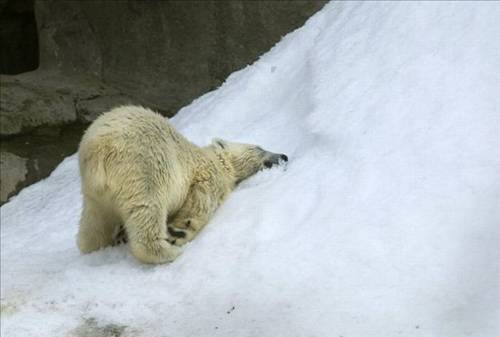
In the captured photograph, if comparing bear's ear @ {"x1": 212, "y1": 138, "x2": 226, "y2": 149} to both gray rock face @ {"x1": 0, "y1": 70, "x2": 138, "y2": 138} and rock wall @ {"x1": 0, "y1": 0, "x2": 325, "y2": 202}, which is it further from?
gray rock face @ {"x1": 0, "y1": 70, "x2": 138, "y2": 138}

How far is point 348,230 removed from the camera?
480 cm

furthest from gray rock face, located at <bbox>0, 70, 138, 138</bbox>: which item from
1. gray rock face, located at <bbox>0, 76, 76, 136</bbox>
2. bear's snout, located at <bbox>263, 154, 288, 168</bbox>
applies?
bear's snout, located at <bbox>263, 154, 288, 168</bbox>

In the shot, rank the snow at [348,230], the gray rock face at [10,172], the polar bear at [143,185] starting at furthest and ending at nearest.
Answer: the gray rock face at [10,172] → the polar bear at [143,185] → the snow at [348,230]

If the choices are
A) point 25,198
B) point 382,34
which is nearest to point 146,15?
point 25,198

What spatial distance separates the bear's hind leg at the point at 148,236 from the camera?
511 centimetres

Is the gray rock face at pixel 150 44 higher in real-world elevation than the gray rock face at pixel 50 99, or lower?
higher

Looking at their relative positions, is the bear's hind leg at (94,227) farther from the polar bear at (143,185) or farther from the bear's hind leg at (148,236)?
the bear's hind leg at (148,236)

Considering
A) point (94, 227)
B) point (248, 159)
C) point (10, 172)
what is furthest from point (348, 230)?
point (10, 172)

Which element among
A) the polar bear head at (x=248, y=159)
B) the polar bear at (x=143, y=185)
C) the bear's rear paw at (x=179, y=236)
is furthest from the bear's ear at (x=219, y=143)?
the bear's rear paw at (x=179, y=236)

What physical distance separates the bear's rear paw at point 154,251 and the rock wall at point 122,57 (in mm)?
3826

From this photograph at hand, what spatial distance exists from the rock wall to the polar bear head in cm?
290

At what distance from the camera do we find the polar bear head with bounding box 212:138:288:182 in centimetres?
612

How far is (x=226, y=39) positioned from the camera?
30.2 feet

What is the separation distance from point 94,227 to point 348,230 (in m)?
1.86
